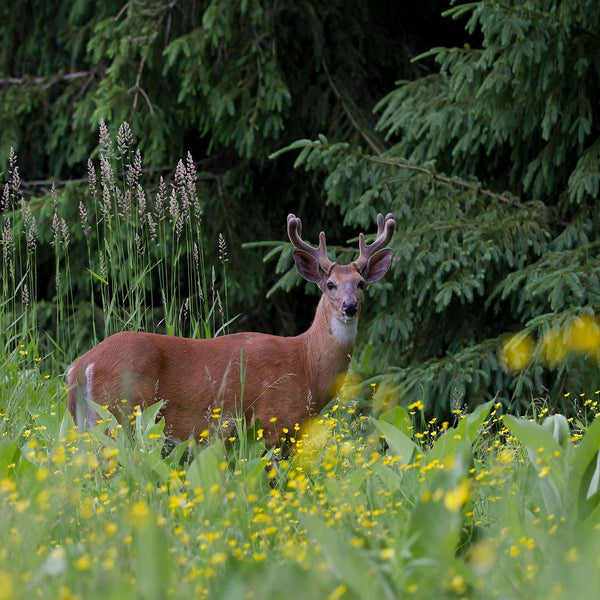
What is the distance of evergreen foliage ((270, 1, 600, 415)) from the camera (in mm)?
5086

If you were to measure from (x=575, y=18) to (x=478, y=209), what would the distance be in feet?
4.10

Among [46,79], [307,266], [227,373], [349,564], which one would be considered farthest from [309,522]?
[46,79]

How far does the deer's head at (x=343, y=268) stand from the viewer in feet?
15.6

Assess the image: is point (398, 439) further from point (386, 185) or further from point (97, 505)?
point (386, 185)

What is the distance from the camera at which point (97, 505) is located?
311 cm

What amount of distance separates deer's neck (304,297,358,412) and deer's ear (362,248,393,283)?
374 millimetres

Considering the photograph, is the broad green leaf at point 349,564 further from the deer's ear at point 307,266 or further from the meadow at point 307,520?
the deer's ear at point 307,266

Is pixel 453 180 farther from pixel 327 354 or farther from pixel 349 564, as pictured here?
pixel 349 564

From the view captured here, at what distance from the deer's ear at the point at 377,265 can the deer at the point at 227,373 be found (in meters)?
0.19

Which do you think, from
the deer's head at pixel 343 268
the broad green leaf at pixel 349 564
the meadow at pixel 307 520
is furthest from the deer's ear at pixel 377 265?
the broad green leaf at pixel 349 564

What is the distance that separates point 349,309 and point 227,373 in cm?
73

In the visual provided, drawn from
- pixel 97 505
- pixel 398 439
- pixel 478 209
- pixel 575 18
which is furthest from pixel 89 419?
pixel 575 18

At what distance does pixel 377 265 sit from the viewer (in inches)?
200

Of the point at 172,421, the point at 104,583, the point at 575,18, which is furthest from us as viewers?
the point at 575,18
